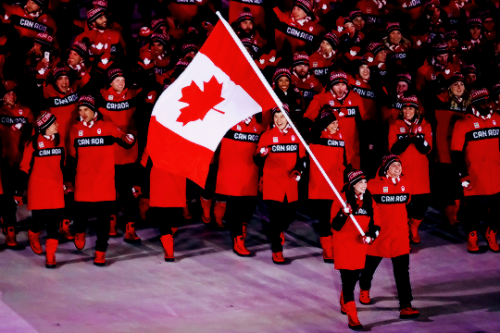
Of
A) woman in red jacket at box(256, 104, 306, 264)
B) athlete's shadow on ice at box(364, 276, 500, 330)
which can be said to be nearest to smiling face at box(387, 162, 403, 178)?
athlete's shadow on ice at box(364, 276, 500, 330)

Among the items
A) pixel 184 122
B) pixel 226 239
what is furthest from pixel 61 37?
pixel 184 122

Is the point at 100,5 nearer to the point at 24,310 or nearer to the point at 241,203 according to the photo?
the point at 241,203

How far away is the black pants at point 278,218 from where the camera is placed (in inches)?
495

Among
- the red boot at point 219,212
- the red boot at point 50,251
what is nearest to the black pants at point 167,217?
the red boot at point 219,212

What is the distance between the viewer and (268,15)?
15156 millimetres

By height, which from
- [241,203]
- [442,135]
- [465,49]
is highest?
[465,49]

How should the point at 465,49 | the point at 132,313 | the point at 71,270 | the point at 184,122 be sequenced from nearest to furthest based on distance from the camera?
the point at 184,122 → the point at 132,313 → the point at 71,270 → the point at 465,49

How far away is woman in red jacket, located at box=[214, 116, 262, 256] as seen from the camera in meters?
12.9

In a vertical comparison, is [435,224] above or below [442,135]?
below

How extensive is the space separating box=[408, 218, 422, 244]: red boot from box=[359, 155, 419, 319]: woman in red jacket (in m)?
2.02

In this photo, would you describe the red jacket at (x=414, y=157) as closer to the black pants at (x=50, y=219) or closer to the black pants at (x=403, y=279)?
the black pants at (x=403, y=279)

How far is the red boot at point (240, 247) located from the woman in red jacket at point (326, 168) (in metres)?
1.00

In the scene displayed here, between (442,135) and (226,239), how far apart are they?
3.40 m

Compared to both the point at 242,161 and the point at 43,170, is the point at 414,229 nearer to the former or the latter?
the point at 242,161
